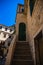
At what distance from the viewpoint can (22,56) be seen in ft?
16.8

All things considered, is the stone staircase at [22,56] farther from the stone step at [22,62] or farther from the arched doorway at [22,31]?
the arched doorway at [22,31]

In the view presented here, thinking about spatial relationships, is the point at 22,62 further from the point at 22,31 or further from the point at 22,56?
the point at 22,31

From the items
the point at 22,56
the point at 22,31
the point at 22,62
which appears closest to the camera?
the point at 22,62

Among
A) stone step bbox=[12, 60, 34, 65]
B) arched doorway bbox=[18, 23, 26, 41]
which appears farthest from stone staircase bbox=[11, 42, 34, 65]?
arched doorway bbox=[18, 23, 26, 41]

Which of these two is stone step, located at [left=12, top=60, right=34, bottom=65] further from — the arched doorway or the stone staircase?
the arched doorway

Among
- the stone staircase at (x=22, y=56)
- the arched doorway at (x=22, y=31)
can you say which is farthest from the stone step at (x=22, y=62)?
the arched doorway at (x=22, y=31)

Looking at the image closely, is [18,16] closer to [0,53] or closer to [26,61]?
[0,53]

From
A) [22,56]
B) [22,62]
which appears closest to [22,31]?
[22,56]

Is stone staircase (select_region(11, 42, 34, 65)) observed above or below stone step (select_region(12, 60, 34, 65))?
above

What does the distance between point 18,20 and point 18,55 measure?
4897 millimetres

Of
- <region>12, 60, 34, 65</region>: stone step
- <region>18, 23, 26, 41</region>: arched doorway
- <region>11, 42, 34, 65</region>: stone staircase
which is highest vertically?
<region>18, 23, 26, 41</region>: arched doorway

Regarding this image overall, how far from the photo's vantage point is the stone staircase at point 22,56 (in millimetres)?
4618

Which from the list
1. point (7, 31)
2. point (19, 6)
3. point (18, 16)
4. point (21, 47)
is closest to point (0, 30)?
point (7, 31)

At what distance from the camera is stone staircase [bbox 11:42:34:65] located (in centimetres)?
462
